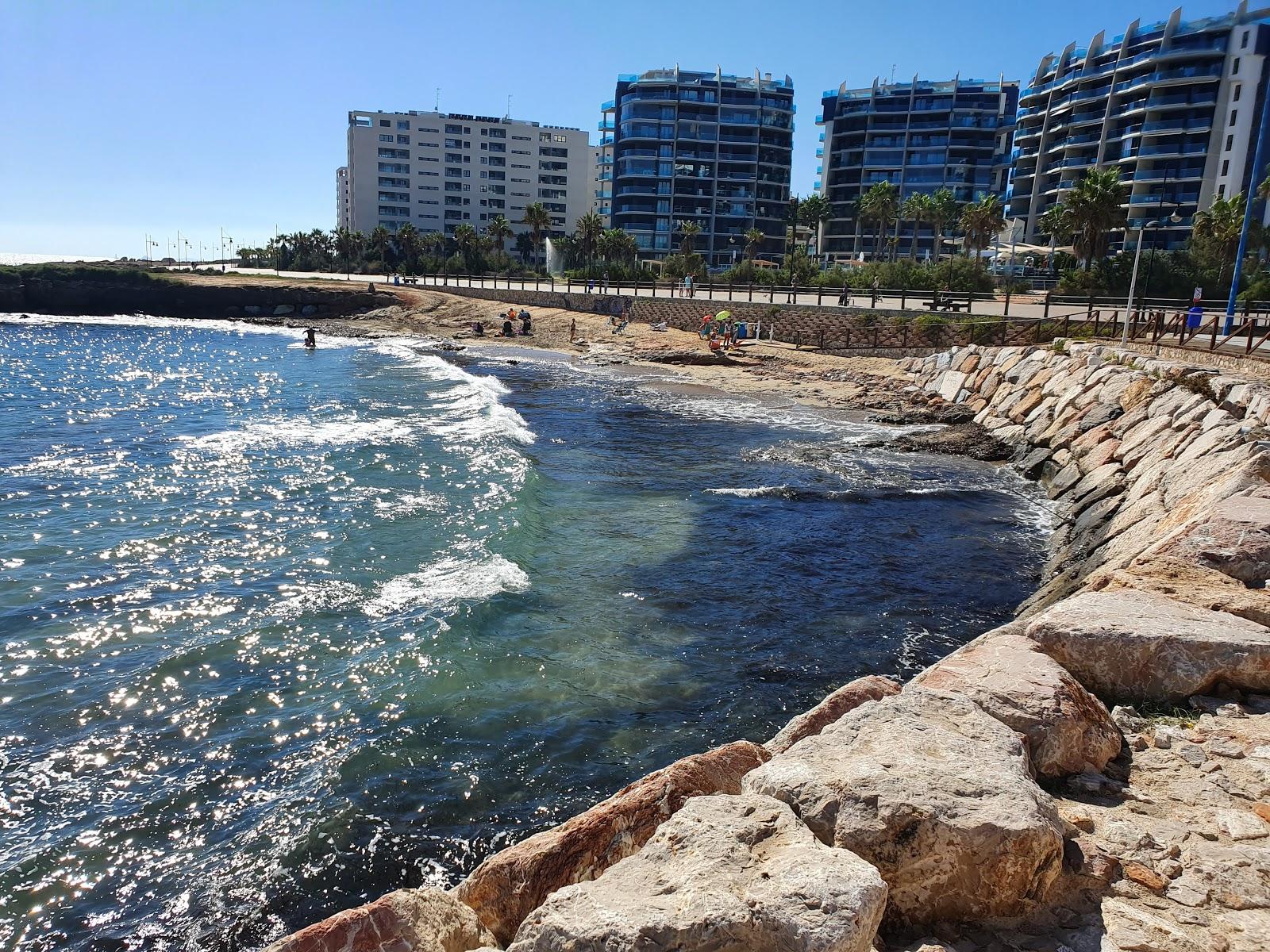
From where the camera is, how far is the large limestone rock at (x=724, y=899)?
3418 millimetres

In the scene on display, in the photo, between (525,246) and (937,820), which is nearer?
(937,820)

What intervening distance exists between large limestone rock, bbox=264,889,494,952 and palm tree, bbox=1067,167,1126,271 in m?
63.9

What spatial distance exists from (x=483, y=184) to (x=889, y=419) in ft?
408

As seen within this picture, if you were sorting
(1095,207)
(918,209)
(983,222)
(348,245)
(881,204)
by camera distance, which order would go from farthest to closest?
1. (348,245)
2. (881,204)
3. (918,209)
4. (983,222)
5. (1095,207)

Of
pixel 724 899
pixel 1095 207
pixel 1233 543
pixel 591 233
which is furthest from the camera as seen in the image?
pixel 591 233

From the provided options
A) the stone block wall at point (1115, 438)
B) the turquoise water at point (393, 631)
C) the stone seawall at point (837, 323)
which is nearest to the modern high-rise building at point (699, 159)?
the stone seawall at point (837, 323)

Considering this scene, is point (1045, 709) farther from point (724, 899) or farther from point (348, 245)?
point (348, 245)

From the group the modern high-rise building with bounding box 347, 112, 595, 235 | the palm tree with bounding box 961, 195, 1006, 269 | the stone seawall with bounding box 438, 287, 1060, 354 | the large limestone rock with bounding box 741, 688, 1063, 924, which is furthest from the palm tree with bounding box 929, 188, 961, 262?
the large limestone rock with bounding box 741, 688, 1063, 924

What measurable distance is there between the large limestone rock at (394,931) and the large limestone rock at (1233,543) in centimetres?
746

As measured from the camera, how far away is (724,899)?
11.7 feet

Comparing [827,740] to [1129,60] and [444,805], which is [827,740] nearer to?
[444,805]

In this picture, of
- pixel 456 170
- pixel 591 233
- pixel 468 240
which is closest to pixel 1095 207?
pixel 591 233

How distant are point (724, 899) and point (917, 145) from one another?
449ft

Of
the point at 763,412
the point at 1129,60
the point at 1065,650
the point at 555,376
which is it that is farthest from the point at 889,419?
the point at 1129,60
